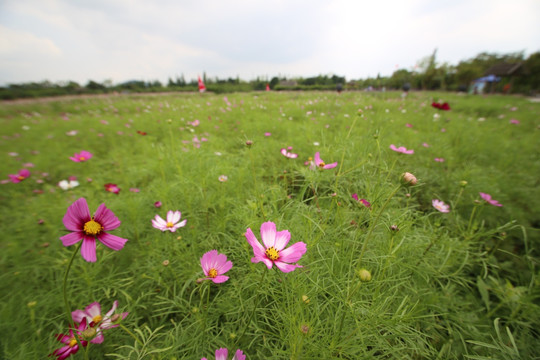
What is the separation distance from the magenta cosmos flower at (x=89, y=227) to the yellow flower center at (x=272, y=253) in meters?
0.35

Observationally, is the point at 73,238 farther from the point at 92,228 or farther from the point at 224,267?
the point at 224,267

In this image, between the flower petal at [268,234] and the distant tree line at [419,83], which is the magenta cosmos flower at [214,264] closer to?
the flower petal at [268,234]

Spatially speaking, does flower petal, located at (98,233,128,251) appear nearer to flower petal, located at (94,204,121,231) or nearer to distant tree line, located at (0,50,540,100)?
flower petal, located at (94,204,121,231)

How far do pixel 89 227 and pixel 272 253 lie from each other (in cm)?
46

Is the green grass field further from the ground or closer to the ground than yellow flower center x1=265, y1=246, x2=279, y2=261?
closer to the ground

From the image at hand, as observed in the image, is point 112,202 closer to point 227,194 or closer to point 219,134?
point 227,194

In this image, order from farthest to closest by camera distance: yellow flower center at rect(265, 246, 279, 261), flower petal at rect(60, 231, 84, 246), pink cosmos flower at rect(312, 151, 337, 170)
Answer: pink cosmos flower at rect(312, 151, 337, 170) → yellow flower center at rect(265, 246, 279, 261) → flower petal at rect(60, 231, 84, 246)

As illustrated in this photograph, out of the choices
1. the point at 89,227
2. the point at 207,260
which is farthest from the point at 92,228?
the point at 207,260

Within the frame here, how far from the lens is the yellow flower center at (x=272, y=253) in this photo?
545 millimetres

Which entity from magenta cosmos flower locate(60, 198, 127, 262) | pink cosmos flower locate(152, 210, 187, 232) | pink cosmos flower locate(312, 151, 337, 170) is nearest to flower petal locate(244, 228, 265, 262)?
magenta cosmos flower locate(60, 198, 127, 262)

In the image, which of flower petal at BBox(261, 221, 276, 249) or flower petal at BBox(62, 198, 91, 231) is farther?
flower petal at BBox(261, 221, 276, 249)

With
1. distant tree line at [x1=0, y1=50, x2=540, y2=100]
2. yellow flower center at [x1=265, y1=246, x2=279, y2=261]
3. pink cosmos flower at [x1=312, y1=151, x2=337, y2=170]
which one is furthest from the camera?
distant tree line at [x1=0, y1=50, x2=540, y2=100]

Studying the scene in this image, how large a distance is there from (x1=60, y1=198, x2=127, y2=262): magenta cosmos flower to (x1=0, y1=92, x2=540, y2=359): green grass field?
0.66ft

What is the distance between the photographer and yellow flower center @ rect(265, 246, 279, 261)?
21.5 inches
